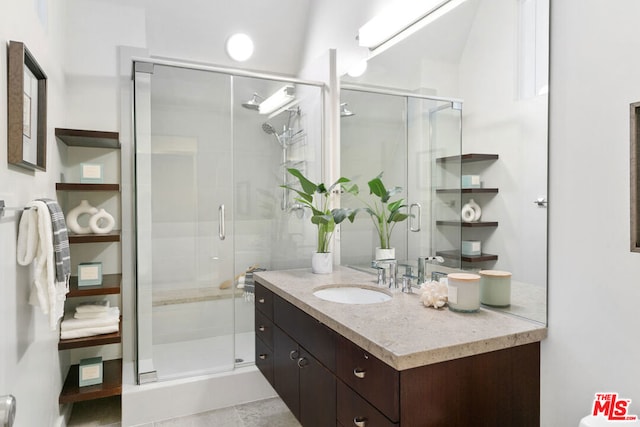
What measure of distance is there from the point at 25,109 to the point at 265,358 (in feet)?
5.06

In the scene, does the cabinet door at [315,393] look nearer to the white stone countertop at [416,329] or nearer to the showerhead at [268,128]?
the white stone countertop at [416,329]


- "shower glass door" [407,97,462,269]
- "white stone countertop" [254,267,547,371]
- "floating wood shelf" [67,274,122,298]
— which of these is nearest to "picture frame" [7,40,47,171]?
"floating wood shelf" [67,274,122,298]

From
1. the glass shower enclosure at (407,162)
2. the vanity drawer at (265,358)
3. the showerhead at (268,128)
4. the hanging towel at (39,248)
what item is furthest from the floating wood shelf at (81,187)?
the glass shower enclosure at (407,162)

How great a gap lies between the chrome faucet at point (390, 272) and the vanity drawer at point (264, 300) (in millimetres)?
558

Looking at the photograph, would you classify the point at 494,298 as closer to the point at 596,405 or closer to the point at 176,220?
the point at 596,405

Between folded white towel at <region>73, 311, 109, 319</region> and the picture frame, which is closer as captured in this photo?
the picture frame

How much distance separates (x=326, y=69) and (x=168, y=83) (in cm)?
106

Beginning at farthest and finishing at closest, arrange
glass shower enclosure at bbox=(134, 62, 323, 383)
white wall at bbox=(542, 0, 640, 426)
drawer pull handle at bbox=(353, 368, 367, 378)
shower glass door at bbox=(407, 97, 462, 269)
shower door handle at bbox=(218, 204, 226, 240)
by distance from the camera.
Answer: shower door handle at bbox=(218, 204, 226, 240) < glass shower enclosure at bbox=(134, 62, 323, 383) < shower glass door at bbox=(407, 97, 462, 269) < drawer pull handle at bbox=(353, 368, 367, 378) < white wall at bbox=(542, 0, 640, 426)

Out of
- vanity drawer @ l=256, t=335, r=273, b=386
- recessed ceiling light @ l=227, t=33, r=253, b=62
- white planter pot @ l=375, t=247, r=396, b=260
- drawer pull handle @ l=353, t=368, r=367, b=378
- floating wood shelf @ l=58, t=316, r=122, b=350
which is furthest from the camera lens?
recessed ceiling light @ l=227, t=33, r=253, b=62

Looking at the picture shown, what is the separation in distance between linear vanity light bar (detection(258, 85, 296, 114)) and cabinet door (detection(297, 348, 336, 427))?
5.95ft

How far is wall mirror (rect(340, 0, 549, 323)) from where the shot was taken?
1.34 meters

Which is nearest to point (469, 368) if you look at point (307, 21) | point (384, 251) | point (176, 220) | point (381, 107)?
point (384, 251)

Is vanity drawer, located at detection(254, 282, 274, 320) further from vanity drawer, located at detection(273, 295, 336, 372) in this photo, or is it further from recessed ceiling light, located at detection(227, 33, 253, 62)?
recessed ceiling light, located at detection(227, 33, 253, 62)

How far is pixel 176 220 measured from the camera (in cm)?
276
